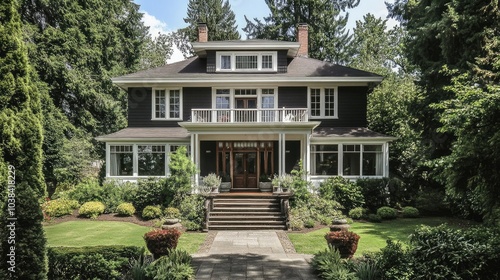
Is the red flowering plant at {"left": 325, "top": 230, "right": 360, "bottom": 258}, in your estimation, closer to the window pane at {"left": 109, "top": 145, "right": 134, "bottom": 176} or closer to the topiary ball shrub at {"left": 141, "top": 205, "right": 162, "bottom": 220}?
the topiary ball shrub at {"left": 141, "top": 205, "right": 162, "bottom": 220}

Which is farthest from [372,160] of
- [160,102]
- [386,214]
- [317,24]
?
[317,24]

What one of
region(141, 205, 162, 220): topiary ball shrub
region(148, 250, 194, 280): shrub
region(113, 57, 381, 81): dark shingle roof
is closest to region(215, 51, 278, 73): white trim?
region(113, 57, 381, 81): dark shingle roof

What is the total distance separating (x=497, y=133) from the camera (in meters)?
6.83

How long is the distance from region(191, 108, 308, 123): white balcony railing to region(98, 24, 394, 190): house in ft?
0.17

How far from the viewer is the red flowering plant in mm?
9180

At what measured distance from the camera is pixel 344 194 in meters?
17.2

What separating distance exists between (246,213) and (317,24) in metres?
26.4

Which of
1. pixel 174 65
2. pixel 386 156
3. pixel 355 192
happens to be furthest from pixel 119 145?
pixel 386 156

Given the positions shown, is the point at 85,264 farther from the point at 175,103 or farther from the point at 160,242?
the point at 175,103

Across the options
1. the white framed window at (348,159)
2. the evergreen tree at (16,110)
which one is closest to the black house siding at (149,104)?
the white framed window at (348,159)

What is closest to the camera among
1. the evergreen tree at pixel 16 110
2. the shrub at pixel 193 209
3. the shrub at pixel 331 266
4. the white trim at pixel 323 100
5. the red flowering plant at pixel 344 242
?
the shrub at pixel 331 266

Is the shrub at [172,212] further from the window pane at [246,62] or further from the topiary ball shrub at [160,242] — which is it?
the window pane at [246,62]

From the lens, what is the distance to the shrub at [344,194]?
17.2m

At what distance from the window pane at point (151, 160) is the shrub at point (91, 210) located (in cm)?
364
